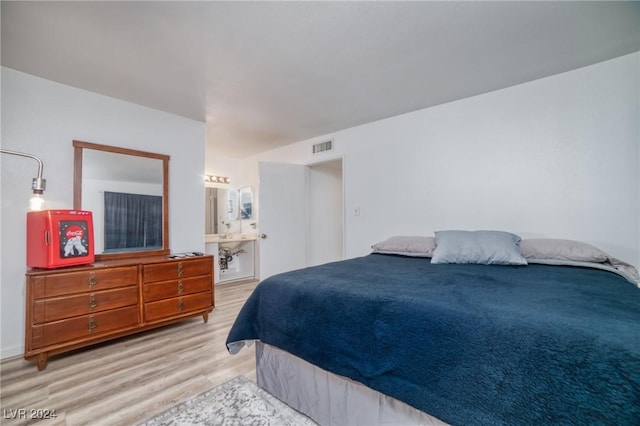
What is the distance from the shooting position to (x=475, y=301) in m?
1.16

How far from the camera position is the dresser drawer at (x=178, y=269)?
2.60 metres

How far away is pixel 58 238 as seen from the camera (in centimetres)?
216

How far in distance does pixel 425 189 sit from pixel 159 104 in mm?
→ 3113

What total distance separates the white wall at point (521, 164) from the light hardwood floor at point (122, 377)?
2202mm

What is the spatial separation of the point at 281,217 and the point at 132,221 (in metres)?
1.86

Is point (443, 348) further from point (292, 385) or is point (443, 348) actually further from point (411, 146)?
point (411, 146)

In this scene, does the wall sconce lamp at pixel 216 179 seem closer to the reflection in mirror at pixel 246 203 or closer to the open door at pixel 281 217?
the reflection in mirror at pixel 246 203

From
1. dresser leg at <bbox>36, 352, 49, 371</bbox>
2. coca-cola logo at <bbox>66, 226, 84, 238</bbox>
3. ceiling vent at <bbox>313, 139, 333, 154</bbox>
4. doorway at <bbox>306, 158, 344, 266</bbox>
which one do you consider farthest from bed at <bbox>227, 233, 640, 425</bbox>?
doorway at <bbox>306, 158, 344, 266</bbox>

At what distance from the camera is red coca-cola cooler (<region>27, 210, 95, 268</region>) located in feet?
6.99

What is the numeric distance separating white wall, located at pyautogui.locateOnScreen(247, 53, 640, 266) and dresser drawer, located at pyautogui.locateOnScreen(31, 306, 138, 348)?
266 centimetres

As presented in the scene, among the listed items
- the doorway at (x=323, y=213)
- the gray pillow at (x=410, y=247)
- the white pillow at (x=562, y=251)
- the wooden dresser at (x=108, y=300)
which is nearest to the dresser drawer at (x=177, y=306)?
the wooden dresser at (x=108, y=300)

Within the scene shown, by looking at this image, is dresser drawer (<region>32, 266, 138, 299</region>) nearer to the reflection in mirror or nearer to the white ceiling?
the white ceiling

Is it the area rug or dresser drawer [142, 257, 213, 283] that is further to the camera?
dresser drawer [142, 257, 213, 283]

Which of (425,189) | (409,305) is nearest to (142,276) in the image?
(409,305)
